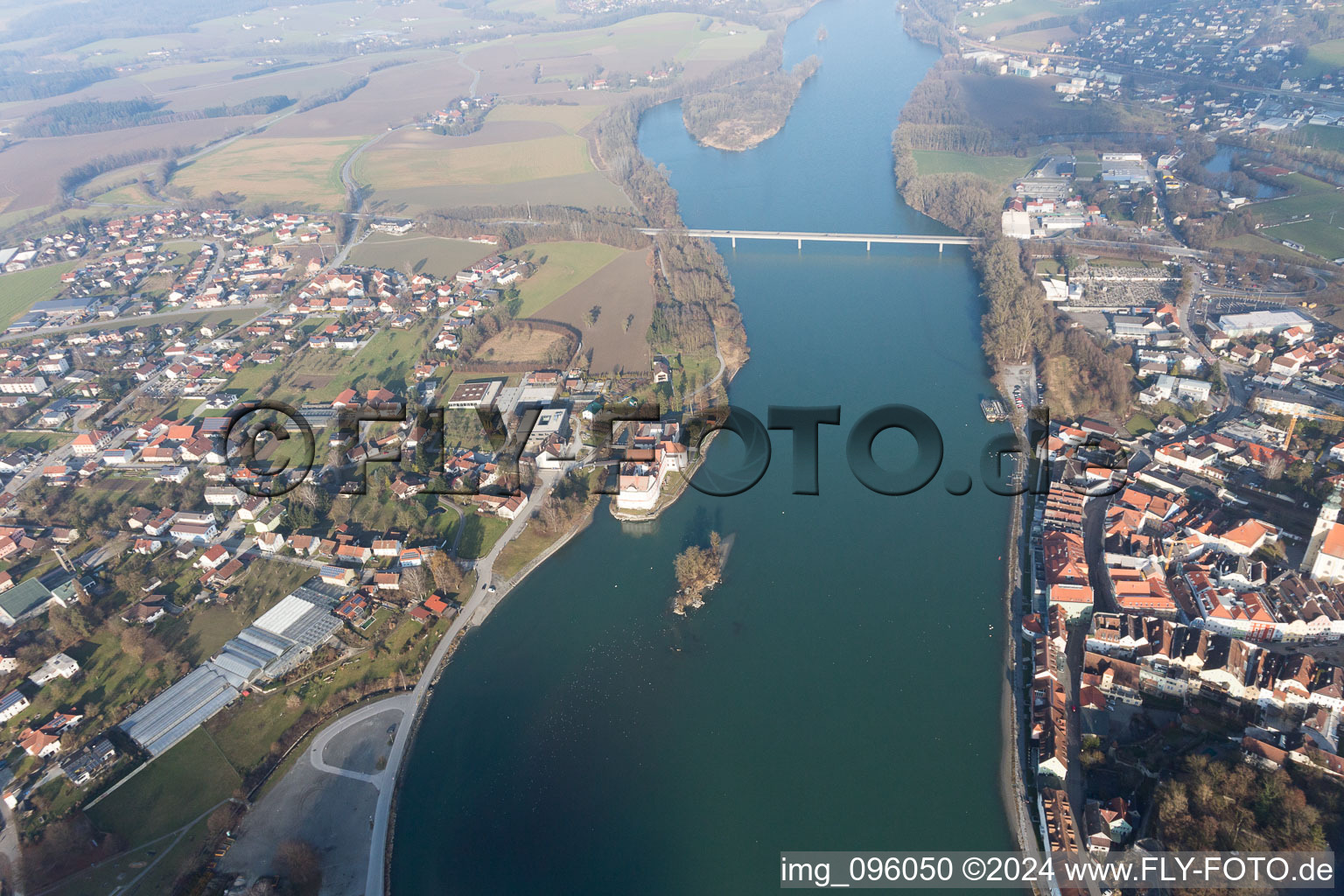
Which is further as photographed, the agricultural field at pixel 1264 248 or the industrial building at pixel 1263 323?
the agricultural field at pixel 1264 248

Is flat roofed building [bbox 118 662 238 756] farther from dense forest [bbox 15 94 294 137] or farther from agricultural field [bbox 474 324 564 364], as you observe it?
dense forest [bbox 15 94 294 137]

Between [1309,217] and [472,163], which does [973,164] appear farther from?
[472,163]

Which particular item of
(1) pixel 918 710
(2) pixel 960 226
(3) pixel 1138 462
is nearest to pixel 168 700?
(1) pixel 918 710

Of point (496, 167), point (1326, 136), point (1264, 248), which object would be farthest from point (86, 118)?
point (1326, 136)

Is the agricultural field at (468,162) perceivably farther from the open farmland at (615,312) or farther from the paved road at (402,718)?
the paved road at (402,718)

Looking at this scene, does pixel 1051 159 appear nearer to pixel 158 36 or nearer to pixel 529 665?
pixel 529 665

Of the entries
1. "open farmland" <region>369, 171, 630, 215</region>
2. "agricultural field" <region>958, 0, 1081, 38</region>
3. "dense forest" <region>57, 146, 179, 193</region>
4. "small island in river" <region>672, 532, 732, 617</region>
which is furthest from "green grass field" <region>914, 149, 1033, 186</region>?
"dense forest" <region>57, 146, 179, 193</region>

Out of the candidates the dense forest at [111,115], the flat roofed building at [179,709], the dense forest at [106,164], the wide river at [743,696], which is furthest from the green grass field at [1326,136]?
the dense forest at [111,115]
